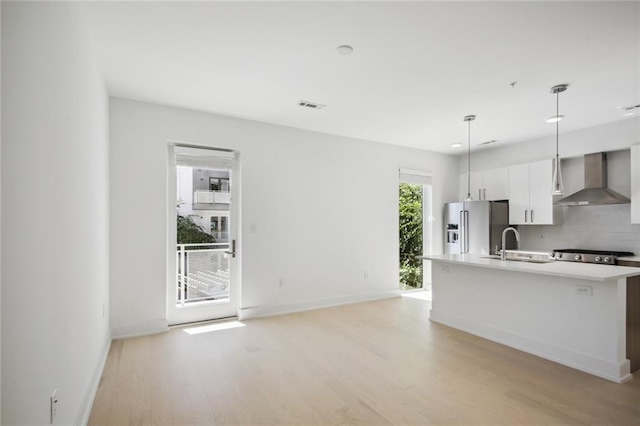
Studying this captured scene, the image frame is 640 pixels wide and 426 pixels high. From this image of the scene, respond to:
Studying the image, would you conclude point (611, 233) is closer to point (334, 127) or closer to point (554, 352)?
point (554, 352)

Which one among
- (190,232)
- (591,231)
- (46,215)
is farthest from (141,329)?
(591,231)

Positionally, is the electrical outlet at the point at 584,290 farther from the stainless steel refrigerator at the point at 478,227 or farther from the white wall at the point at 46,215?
the white wall at the point at 46,215

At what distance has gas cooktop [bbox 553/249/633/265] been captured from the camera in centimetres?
413

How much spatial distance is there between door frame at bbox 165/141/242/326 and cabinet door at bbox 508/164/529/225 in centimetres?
443

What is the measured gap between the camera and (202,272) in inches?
169

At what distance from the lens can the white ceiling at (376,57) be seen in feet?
7.26

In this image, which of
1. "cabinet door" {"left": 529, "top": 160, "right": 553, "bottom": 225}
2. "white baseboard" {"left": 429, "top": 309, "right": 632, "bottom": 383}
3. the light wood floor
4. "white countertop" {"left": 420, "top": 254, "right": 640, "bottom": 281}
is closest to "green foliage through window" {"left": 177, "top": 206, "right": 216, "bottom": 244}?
the light wood floor

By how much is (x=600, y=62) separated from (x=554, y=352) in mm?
2628

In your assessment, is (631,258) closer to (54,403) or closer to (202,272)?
(202,272)

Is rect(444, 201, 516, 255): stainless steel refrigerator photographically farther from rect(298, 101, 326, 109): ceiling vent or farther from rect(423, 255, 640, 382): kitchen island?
rect(298, 101, 326, 109): ceiling vent

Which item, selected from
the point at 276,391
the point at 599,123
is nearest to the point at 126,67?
the point at 276,391

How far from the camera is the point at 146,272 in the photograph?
3.83 metres

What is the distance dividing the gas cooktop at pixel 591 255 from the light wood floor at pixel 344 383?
189cm

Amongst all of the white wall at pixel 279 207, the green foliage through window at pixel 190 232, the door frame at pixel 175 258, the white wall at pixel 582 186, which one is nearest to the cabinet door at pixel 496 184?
the white wall at pixel 582 186
